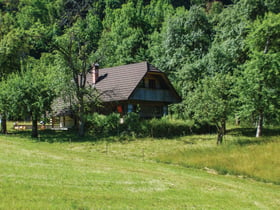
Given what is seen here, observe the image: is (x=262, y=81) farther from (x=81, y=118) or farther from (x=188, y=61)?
(x=81, y=118)

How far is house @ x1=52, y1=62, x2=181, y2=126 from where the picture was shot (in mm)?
35188

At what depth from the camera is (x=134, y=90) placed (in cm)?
3453

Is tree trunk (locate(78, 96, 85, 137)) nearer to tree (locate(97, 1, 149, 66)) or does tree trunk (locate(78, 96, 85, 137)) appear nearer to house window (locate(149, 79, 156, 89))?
house window (locate(149, 79, 156, 89))

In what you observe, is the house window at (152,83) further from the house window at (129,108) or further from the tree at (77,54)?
the tree at (77,54)

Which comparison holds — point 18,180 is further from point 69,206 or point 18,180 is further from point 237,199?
point 237,199

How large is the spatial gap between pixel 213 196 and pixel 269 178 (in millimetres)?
5452

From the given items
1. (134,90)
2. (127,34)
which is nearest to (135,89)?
(134,90)

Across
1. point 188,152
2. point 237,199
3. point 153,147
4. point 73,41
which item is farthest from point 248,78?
point 237,199

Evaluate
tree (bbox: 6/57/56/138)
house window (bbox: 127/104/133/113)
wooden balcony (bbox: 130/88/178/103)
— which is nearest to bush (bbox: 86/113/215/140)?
tree (bbox: 6/57/56/138)

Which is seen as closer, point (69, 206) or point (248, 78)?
point (69, 206)

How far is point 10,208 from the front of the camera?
6.62 metres

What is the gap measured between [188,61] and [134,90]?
1071cm

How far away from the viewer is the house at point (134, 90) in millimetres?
35188

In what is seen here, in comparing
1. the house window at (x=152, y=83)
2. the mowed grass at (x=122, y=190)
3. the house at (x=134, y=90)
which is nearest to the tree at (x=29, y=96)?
the house at (x=134, y=90)
